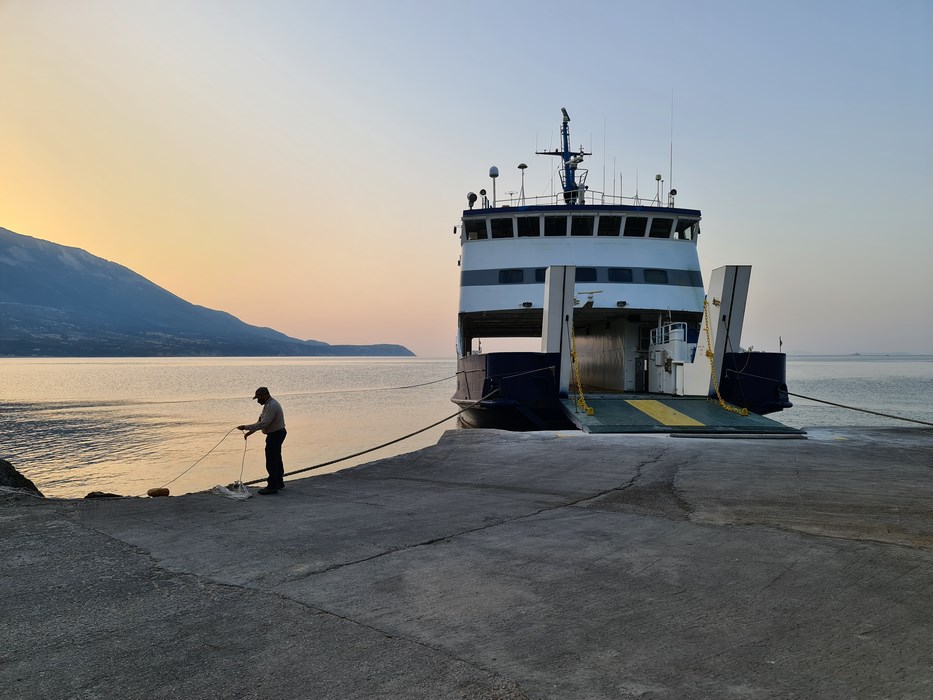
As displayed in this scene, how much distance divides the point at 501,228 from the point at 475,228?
3.61 ft

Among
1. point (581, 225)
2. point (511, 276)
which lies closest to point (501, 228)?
point (511, 276)

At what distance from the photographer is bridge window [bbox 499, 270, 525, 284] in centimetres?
1831

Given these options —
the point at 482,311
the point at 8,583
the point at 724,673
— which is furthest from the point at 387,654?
the point at 482,311

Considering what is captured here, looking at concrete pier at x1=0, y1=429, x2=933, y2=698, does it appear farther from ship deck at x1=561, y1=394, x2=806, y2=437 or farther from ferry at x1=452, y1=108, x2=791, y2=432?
ferry at x1=452, y1=108, x2=791, y2=432

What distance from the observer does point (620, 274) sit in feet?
59.0

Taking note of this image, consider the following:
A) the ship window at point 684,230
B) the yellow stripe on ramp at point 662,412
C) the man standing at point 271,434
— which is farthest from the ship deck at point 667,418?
the ship window at point 684,230

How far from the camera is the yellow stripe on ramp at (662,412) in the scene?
39.1 feet

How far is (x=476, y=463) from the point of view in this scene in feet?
29.2

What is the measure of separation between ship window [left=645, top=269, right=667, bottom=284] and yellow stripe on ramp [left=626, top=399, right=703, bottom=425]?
5.12 metres

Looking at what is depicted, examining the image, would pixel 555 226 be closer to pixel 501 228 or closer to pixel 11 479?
pixel 501 228

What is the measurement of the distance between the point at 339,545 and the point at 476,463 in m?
4.46

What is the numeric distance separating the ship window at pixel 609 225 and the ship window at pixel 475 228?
377 cm

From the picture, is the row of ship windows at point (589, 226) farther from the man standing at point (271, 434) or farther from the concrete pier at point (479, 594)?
the concrete pier at point (479, 594)

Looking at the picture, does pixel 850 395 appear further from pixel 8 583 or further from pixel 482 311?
pixel 8 583
